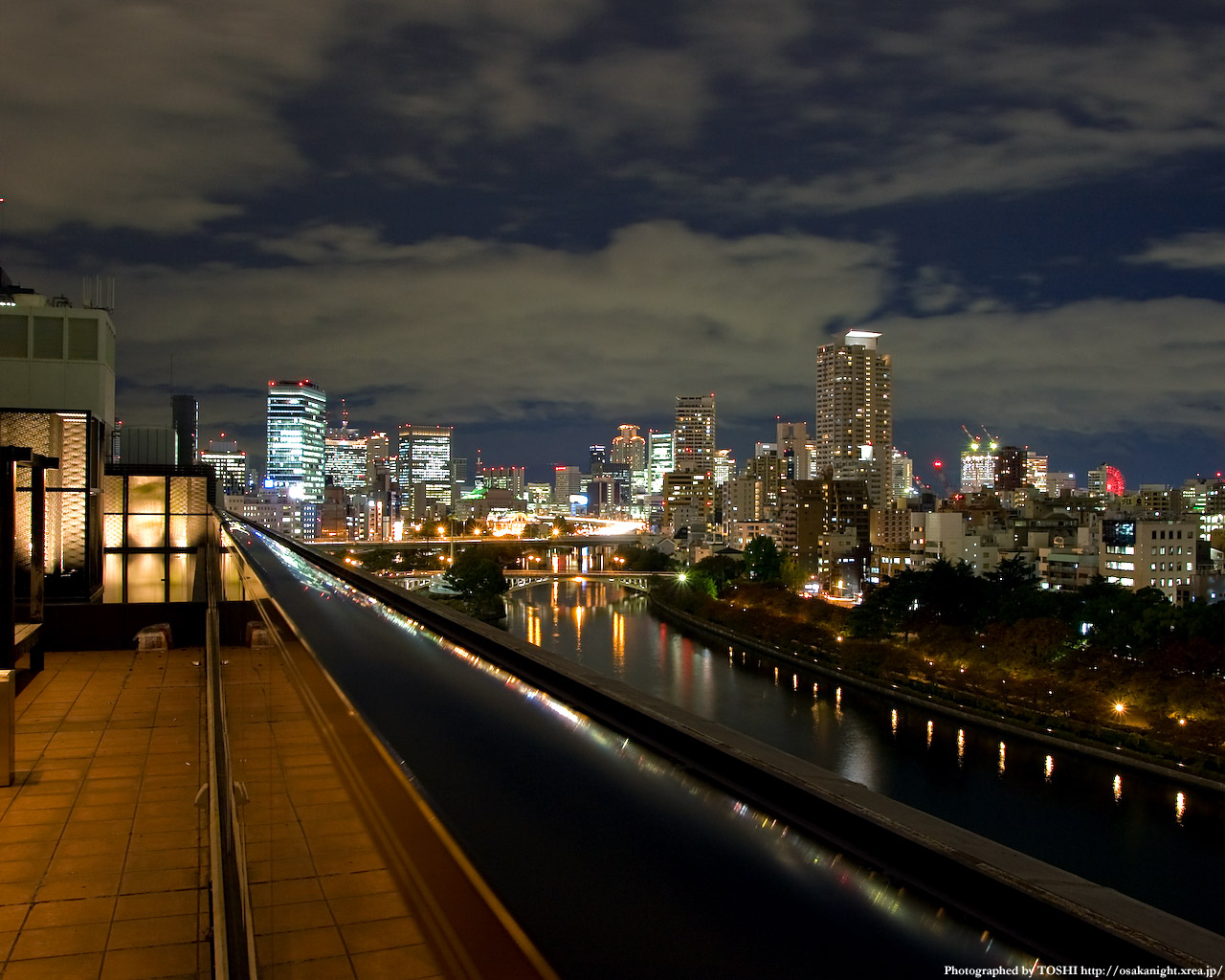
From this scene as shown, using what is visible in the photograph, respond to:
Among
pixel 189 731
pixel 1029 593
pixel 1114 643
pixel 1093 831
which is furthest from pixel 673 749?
pixel 1029 593

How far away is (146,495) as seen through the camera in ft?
28.8

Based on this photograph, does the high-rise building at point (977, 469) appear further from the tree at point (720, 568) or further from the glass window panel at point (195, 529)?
the glass window panel at point (195, 529)

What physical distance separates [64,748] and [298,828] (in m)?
2.09

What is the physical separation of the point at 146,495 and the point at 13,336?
342cm

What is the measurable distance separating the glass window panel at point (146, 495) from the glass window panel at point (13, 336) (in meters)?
3.03

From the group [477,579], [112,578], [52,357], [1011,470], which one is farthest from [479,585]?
[1011,470]

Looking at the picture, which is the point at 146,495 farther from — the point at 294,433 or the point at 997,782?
the point at 294,433

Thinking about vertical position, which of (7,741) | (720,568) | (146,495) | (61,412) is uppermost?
(61,412)

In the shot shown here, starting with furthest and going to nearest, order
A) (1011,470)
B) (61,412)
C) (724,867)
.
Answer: (1011,470)
(61,412)
(724,867)

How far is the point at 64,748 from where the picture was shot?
2688mm

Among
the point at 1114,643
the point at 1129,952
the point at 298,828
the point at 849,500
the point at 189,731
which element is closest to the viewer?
the point at 1129,952

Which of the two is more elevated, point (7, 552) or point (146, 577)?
point (7, 552)

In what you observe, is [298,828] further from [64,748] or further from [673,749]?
[64,748]

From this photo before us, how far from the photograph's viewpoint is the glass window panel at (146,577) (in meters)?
7.80
